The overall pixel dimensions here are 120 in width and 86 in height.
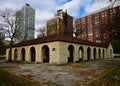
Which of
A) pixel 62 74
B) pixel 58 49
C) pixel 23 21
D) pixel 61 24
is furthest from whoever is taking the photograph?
pixel 61 24

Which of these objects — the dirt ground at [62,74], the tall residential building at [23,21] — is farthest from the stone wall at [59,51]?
the dirt ground at [62,74]

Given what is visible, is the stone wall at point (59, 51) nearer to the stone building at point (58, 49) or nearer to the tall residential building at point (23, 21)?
the stone building at point (58, 49)

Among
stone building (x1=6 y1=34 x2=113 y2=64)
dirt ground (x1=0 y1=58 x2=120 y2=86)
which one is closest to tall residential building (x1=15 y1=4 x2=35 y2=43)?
stone building (x1=6 y1=34 x2=113 y2=64)

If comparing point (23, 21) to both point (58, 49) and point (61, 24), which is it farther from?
point (61, 24)

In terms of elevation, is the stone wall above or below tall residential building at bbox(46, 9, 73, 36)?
below

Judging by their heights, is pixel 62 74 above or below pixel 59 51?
below

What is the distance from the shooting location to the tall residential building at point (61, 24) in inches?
2099

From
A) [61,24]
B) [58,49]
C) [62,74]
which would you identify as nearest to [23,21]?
[58,49]

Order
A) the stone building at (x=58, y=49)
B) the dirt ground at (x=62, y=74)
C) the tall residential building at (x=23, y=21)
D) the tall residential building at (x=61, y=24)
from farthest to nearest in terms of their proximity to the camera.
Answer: the tall residential building at (x=61, y=24) < the tall residential building at (x=23, y=21) < the stone building at (x=58, y=49) < the dirt ground at (x=62, y=74)

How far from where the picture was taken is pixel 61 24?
54.1 m

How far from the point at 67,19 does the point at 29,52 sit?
112 ft

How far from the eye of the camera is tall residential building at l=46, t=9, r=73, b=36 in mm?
53312

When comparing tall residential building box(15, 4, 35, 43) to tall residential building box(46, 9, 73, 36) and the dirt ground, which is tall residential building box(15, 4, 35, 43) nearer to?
tall residential building box(46, 9, 73, 36)

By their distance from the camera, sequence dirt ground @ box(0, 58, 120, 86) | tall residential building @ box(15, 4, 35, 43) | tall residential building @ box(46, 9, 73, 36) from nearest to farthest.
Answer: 1. dirt ground @ box(0, 58, 120, 86)
2. tall residential building @ box(15, 4, 35, 43)
3. tall residential building @ box(46, 9, 73, 36)
